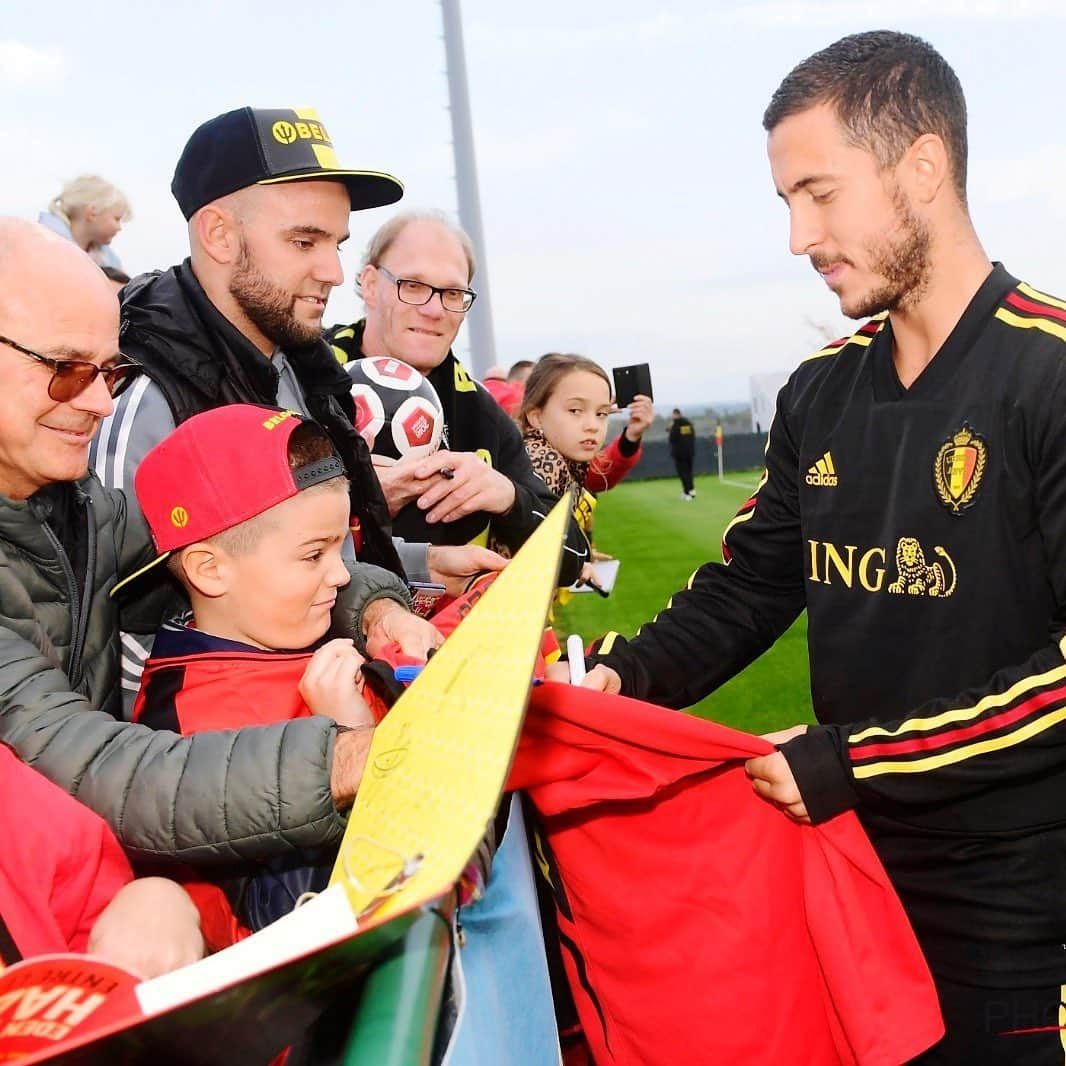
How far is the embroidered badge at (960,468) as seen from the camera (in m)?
1.77

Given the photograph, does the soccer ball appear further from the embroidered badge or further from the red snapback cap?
the embroidered badge

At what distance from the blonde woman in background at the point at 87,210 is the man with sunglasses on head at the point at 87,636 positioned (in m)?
5.42

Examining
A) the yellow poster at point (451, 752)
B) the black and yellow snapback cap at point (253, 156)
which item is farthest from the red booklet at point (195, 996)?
the black and yellow snapback cap at point (253, 156)

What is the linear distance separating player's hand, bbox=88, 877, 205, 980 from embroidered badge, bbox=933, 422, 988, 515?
138cm

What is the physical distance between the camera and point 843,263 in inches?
75.6

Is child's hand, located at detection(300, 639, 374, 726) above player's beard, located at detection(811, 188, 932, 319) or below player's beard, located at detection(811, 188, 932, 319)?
below

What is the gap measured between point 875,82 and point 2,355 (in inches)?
61.9

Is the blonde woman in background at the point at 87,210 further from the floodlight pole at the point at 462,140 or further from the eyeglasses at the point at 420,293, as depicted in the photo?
the floodlight pole at the point at 462,140

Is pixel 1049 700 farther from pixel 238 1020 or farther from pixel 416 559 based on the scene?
pixel 416 559

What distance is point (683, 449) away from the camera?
29.7 metres

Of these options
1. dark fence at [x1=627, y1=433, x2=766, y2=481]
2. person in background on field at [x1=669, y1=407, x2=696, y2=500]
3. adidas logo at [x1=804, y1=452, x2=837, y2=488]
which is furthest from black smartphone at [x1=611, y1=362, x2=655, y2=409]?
dark fence at [x1=627, y1=433, x2=766, y2=481]

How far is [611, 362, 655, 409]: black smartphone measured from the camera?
691 cm

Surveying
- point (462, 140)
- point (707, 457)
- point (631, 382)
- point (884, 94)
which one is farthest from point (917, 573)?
point (707, 457)

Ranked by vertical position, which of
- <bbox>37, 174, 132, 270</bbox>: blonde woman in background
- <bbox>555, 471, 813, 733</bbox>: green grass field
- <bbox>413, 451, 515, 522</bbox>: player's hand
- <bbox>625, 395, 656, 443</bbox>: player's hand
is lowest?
<bbox>555, 471, 813, 733</bbox>: green grass field
